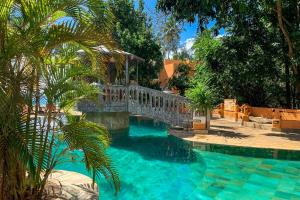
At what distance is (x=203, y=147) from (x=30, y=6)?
9251 millimetres

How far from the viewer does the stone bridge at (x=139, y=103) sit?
46.4 feet

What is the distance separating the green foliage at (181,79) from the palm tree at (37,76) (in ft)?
66.8

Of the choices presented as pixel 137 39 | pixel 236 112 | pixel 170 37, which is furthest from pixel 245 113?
pixel 170 37

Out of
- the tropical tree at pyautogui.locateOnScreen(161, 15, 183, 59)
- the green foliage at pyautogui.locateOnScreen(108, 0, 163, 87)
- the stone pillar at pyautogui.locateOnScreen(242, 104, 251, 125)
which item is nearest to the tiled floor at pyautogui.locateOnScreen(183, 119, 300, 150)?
the stone pillar at pyautogui.locateOnScreen(242, 104, 251, 125)

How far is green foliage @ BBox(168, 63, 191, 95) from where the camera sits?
25203mm

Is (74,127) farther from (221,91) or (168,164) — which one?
(221,91)

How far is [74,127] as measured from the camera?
4.30 m

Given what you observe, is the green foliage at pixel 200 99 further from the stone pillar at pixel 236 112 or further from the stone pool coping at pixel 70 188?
the stone pool coping at pixel 70 188

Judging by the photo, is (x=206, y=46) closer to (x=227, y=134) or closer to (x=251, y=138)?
(x=227, y=134)

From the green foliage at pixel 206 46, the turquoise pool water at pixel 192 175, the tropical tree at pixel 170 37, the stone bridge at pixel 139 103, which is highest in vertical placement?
the tropical tree at pixel 170 37

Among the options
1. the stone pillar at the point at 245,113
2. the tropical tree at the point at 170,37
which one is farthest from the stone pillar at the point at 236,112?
the tropical tree at the point at 170,37

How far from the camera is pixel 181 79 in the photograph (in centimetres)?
2544

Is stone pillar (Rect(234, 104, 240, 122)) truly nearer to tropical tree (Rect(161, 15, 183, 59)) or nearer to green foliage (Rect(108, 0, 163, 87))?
green foliage (Rect(108, 0, 163, 87))

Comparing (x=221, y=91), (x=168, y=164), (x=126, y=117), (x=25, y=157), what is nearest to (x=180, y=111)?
(x=126, y=117)
